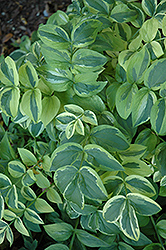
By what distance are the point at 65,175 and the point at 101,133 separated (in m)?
0.16

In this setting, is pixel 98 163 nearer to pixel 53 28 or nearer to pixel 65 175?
pixel 65 175

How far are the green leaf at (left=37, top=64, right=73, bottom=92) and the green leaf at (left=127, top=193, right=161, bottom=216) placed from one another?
397 millimetres

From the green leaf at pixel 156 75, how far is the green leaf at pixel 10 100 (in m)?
0.40

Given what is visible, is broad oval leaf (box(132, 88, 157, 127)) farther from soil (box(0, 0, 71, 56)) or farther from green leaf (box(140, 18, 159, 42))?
soil (box(0, 0, 71, 56))

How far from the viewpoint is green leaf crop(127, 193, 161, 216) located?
0.64 metres

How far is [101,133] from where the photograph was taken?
702mm

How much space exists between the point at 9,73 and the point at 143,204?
563 mm

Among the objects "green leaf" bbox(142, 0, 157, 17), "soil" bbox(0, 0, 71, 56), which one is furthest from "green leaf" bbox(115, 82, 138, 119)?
"soil" bbox(0, 0, 71, 56)

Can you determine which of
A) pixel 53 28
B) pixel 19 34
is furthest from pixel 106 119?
pixel 19 34

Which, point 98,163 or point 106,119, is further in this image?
point 106,119

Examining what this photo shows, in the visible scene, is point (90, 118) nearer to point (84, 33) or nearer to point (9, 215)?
point (84, 33)

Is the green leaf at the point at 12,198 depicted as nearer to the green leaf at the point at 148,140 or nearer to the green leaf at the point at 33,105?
the green leaf at the point at 33,105

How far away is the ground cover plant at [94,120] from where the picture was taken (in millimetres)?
645

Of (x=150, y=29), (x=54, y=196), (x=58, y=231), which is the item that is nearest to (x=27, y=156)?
(x=54, y=196)
